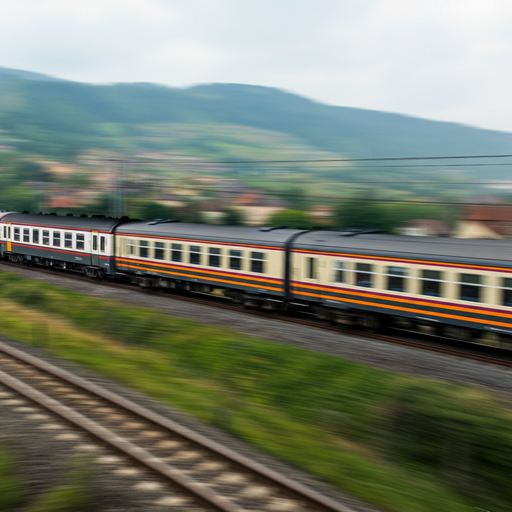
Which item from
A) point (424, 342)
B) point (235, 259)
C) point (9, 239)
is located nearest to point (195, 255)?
point (235, 259)

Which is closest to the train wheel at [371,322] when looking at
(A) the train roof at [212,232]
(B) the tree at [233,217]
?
(A) the train roof at [212,232]

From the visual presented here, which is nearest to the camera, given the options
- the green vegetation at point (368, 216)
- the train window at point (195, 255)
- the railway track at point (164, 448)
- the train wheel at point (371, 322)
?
the railway track at point (164, 448)

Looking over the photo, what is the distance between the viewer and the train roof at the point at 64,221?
88.1 ft

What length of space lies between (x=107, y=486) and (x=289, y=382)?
17.1 ft

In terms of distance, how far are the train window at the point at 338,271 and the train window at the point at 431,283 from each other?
9.28 ft

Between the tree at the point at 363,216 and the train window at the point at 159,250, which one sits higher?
the tree at the point at 363,216

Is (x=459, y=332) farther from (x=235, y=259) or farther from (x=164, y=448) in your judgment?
(x=164, y=448)

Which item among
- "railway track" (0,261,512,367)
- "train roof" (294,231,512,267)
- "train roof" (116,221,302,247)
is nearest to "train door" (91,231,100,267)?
"train roof" (116,221,302,247)

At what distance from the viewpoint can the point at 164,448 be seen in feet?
25.5

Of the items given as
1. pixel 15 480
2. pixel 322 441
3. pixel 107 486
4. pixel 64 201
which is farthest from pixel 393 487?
pixel 64 201

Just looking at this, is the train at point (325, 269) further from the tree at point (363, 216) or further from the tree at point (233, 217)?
the tree at point (363, 216)

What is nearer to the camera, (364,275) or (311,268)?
(364,275)

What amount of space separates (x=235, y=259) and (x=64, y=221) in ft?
45.8

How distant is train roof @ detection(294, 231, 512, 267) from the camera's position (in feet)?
45.0
